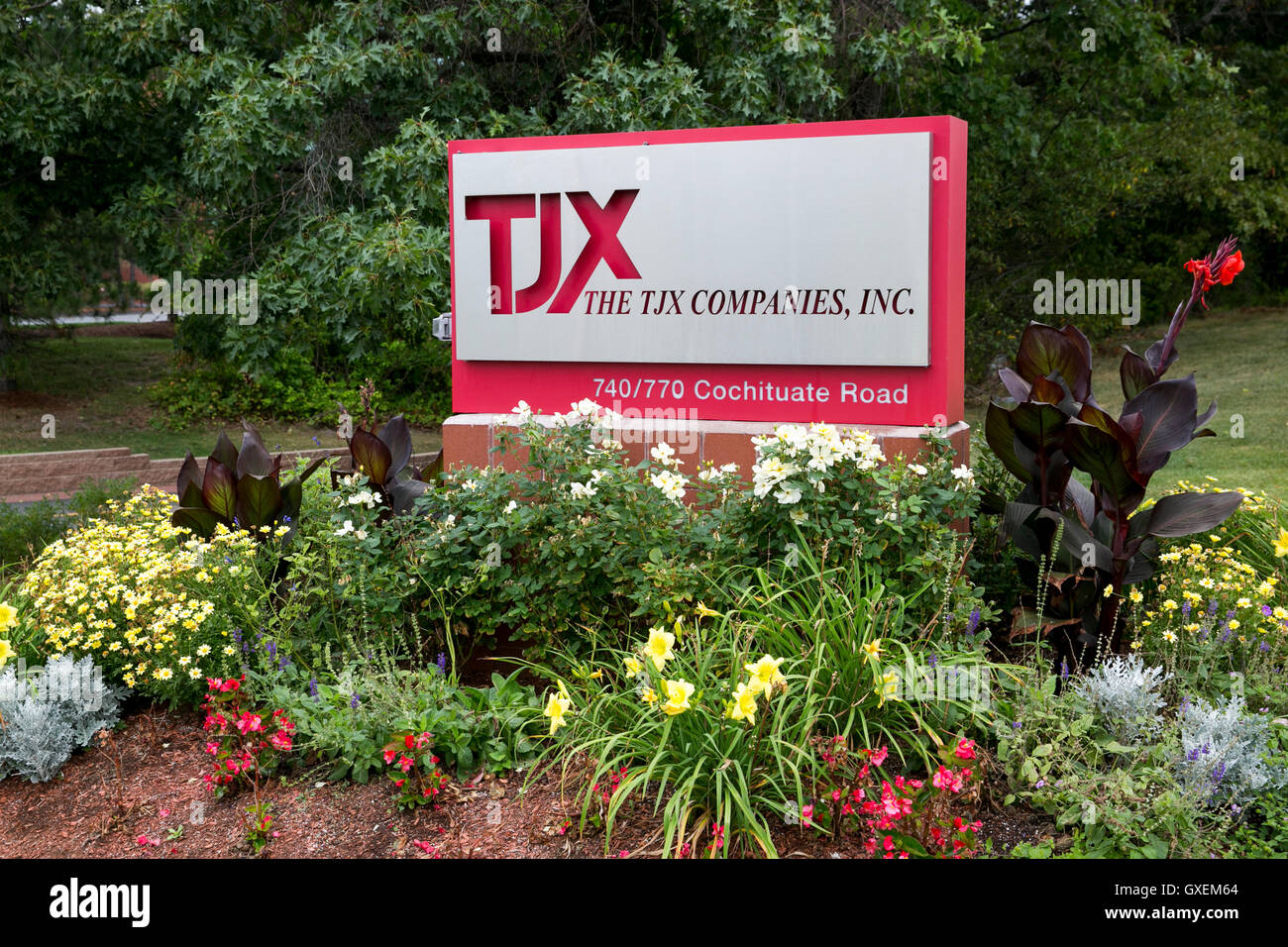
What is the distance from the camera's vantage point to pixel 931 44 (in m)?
9.12

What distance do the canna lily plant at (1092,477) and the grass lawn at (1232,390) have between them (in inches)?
94.1

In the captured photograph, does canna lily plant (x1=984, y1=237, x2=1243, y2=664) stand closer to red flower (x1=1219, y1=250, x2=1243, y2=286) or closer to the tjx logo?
red flower (x1=1219, y1=250, x2=1243, y2=286)

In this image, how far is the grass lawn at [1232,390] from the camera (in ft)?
31.7

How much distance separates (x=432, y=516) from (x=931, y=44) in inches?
258

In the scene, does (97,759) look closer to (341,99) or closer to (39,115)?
(341,99)

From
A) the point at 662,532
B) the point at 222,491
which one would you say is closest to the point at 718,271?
the point at 662,532

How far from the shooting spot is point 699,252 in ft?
16.0

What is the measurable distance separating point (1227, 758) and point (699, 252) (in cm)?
282

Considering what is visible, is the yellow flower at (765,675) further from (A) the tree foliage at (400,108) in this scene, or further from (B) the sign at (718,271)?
(A) the tree foliage at (400,108)

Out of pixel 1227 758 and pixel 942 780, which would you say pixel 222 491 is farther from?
pixel 1227 758

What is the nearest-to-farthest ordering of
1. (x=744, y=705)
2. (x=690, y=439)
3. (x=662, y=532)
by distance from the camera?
1. (x=744, y=705)
2. (x=662, y=532)
3. (x=690, y=439)

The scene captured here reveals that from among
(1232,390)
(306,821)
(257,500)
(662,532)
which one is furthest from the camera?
(1232,390)

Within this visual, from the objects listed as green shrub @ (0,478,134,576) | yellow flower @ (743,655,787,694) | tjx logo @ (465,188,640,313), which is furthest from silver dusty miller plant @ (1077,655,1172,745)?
green shrub @ (0,478,134,576)

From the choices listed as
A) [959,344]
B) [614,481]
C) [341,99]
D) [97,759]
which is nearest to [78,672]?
[97,759]
